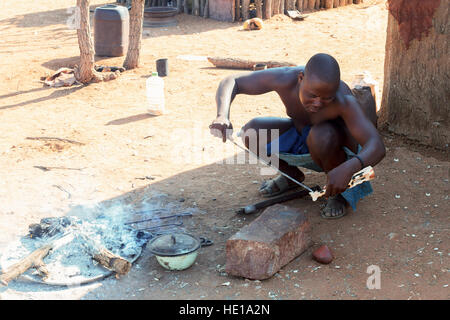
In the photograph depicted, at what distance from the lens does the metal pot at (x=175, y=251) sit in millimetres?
→ 3232

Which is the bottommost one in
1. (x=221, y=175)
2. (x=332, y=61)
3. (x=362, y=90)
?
(x=221, y=175)

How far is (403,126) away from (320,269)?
2185 mm

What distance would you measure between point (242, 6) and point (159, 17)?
5.40ft

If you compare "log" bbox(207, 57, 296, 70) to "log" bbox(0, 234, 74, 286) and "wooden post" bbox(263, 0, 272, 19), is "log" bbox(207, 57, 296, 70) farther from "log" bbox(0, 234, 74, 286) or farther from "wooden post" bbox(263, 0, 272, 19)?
"log" bbox(0, 234, 74, 286)

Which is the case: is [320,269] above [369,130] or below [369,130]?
below

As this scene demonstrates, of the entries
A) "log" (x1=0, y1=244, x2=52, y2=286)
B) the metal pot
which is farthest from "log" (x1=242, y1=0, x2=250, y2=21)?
"log" (x1=0, y1=244, x2=52, y2=286)

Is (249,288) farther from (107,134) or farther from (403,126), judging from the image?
(107,134)

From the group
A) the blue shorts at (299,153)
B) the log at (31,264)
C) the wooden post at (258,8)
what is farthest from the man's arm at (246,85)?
the wooden post at (258,8)

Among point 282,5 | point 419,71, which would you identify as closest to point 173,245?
point 419,71

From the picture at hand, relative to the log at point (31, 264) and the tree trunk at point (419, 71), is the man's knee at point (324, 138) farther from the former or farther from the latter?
the log at point (31, 264)

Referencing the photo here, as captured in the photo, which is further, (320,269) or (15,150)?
(15,150)

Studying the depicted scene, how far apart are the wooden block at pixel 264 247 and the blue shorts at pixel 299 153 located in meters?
0.53

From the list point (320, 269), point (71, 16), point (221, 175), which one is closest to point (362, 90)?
point (221, 175)

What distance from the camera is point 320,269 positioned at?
327 centimetres
